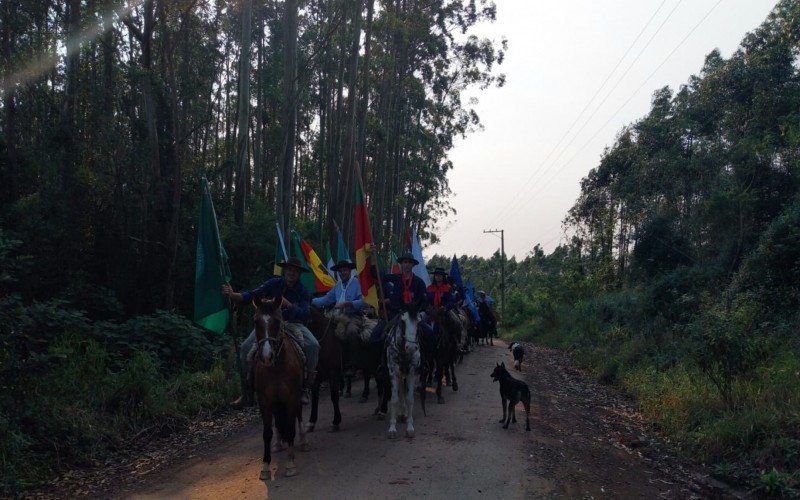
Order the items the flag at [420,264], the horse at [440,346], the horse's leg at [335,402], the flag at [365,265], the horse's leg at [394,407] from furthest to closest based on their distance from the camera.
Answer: the flag at [420,264] < the horse at [440,346] < the flag at [365,265] < the horse's leg at [335,402] < the horse's leg at [394,407]

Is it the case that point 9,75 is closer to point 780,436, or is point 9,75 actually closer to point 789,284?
point 780,436

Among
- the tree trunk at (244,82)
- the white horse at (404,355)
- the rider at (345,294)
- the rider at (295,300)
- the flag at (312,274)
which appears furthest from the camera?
the tree trunk at (244,82)

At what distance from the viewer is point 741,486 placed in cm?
620

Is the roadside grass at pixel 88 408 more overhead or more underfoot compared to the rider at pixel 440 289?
more underfoot

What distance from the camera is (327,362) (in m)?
8.25

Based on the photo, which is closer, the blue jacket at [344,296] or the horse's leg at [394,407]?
the horse's leg at [394,407]

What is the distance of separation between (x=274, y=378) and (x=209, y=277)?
2.84 m

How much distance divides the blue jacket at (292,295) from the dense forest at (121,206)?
2.55m

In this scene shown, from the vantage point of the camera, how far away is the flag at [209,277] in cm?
820

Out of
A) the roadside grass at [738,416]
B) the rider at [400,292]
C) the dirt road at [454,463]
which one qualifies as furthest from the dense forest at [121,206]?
the roadside grass at [738,416]

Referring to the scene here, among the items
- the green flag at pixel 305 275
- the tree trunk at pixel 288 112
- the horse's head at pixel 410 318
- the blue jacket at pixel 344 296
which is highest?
the tree trunk at pixel 288 112

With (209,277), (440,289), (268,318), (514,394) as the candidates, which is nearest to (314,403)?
(209,277)

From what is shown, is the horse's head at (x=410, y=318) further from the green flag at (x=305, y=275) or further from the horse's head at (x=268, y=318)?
the green flag at (x=305, y=275)

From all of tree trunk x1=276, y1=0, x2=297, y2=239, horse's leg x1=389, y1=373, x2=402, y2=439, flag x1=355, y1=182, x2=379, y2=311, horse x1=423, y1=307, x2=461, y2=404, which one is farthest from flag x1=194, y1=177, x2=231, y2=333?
tree trunk x1=276, y1=0, x2=297, y2=239
